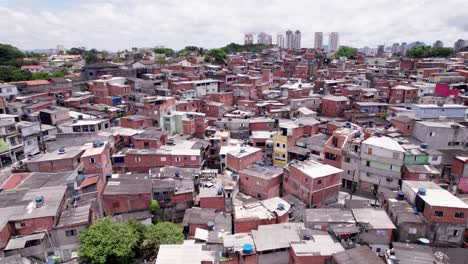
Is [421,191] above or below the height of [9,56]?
below

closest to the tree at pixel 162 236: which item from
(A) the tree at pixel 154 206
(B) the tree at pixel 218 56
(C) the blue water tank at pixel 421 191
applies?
(A) the tree at pixel 154 206

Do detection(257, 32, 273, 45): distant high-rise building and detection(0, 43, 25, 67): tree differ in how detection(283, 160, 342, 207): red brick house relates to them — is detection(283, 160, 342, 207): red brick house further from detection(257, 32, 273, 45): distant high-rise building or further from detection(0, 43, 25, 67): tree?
detection(257, 32, 273, 45): distant high-rise building

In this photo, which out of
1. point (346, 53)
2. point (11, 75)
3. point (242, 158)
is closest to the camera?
point (242, 158)

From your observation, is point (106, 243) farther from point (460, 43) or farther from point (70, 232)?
point (460, 43)

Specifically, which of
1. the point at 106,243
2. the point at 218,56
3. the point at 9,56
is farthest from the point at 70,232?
the point at 9,56

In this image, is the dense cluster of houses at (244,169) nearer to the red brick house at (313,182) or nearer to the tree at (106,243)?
the red brick house at (313,182)

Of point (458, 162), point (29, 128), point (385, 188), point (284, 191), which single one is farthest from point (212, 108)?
point (458, 162)

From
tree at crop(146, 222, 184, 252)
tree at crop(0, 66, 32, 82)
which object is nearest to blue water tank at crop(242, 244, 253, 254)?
tree at crop(146, 222, 184, 252)
